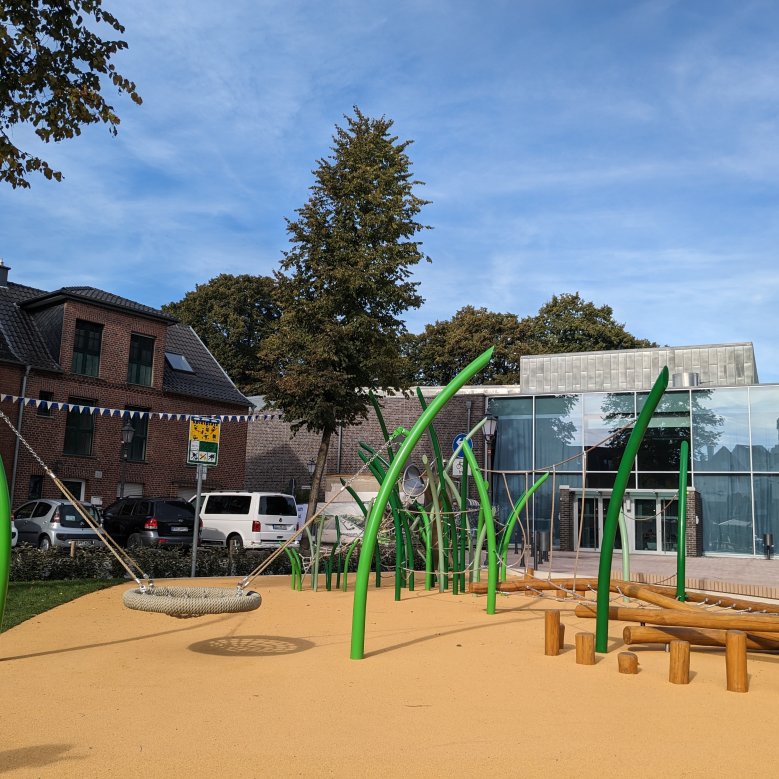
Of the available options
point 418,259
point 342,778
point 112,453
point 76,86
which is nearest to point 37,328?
point 112,453

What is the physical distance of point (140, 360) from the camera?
2967 cm

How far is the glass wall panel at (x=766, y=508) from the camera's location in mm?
26031

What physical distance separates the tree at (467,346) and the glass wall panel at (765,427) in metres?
17.5

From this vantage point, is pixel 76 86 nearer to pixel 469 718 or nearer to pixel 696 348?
pixel 469 718

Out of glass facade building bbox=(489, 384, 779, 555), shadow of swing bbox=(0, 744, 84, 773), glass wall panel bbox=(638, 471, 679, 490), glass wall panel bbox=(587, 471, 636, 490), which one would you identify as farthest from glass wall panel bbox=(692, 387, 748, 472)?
shadow of swing bbox=(0, 744, 84, 773)

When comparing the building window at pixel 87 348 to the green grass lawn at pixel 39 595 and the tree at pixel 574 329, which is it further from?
the tree at pixel 574 329

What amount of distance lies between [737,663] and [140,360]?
87.8 feet

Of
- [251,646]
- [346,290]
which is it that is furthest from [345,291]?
[251,646]

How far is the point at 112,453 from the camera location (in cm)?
2789

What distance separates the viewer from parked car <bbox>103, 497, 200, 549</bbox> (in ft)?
59.5

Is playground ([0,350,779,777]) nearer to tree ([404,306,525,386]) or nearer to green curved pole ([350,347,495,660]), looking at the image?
green curved pole ([350,347,495,660])

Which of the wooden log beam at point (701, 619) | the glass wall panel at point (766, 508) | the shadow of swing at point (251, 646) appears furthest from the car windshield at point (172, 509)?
the glass wall panel at point (766, 508)

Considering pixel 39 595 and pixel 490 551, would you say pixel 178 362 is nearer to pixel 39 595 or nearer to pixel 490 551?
pixel 39 595

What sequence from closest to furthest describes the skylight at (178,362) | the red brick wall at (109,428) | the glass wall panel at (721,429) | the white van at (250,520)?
the white van at (250,520) → the red brick wall at (109,428) → the glass wall panel at (721,429) → the skylight at (178,362)
